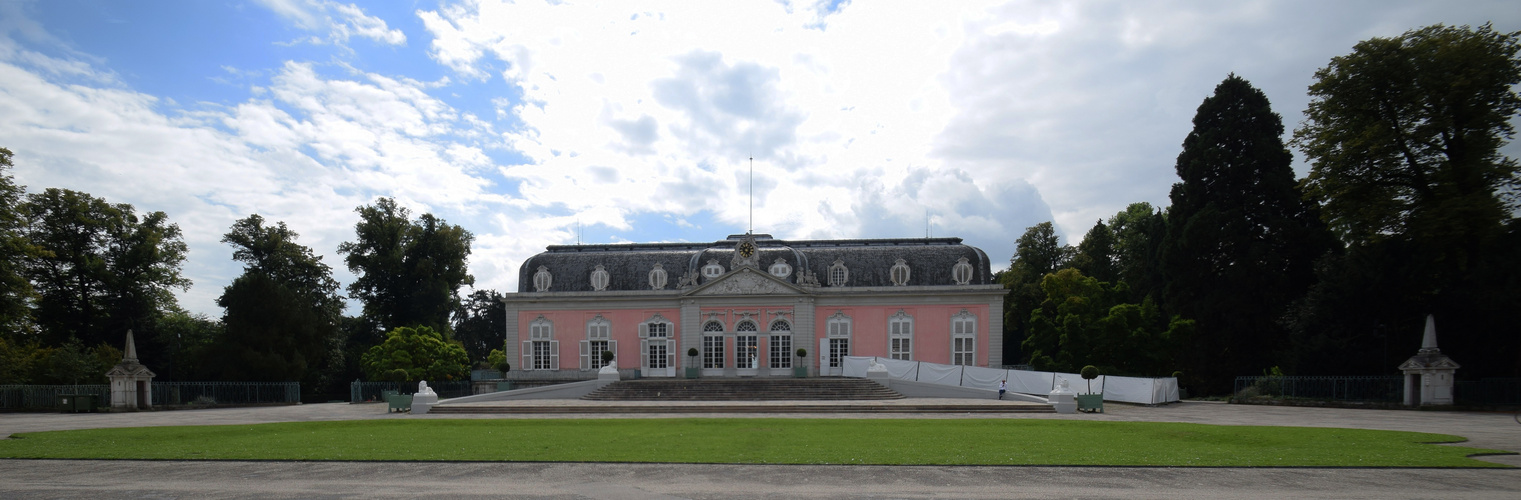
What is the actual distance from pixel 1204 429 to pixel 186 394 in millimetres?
38225

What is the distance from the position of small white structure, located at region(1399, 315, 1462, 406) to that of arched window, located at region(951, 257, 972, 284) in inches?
801

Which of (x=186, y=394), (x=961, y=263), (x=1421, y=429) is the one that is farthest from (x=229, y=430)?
(x=961, y=263)

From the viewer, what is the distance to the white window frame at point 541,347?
156ft

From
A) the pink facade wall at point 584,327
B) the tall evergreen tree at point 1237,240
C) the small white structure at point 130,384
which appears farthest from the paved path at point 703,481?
the pink facade wall at point 584,327

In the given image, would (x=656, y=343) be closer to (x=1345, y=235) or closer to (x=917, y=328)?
(x=917, y=328)

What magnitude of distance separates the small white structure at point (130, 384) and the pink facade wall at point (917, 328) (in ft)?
95.3

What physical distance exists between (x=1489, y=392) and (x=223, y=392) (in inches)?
1837

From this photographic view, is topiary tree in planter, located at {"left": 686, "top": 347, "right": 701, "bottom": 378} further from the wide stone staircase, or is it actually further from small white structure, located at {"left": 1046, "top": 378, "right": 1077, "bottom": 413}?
small white structure, located at {"left": 1046, "top": 378, "right": 1077, "bottom": 413}

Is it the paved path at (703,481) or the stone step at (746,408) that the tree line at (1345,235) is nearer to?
the stone step at (746,408)

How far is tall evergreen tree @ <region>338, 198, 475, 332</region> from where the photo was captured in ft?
177

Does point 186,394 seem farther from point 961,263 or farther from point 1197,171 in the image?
point 1197,171

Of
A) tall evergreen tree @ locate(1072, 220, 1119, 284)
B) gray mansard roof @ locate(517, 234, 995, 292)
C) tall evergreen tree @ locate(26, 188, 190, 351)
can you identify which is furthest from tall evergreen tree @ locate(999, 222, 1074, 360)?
tall evergreen tree @ locate(26, 188, 190, 351)

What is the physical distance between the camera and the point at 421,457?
584 inches

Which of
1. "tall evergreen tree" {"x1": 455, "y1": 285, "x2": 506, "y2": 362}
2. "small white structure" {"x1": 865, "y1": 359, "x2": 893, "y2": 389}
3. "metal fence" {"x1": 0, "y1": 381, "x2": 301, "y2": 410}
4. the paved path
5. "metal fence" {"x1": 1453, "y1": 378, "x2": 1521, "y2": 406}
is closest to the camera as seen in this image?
the paved path
